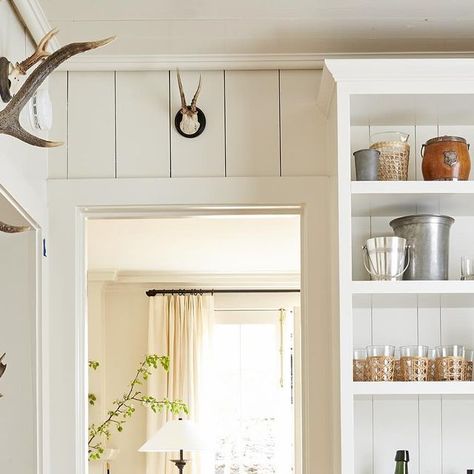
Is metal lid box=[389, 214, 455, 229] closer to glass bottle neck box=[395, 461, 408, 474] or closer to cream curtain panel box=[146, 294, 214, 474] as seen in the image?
glass bottle neck box=[395, 461, 408, 474]

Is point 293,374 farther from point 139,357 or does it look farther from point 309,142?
point 309,142

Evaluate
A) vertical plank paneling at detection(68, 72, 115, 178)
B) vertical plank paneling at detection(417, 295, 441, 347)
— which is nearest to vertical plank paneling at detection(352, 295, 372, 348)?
vertical plank paneling at detection(417, 295, 441, 347)

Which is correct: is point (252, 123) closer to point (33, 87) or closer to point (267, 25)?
point (267, 25)

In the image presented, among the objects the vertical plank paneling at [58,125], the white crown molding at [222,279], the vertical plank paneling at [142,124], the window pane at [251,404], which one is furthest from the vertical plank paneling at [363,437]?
the window pane at [251,404]

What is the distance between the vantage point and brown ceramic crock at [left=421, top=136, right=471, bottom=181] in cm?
264

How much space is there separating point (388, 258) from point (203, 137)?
2.42 ft

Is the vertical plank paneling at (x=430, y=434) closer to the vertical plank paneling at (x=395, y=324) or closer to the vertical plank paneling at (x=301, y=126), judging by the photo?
the vertical plank paneling at (x=395, y=324)

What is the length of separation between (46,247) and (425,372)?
3.85ft

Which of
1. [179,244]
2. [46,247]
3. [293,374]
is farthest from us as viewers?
[293,374]

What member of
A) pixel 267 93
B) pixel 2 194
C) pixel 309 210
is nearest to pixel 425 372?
pixel 309 210

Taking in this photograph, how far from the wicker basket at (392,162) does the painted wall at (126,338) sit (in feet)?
19.9

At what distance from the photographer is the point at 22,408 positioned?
8.89 feet

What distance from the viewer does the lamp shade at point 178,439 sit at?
6.41 meters

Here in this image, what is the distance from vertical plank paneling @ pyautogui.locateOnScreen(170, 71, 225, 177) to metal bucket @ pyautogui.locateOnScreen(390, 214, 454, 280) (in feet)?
2.11
